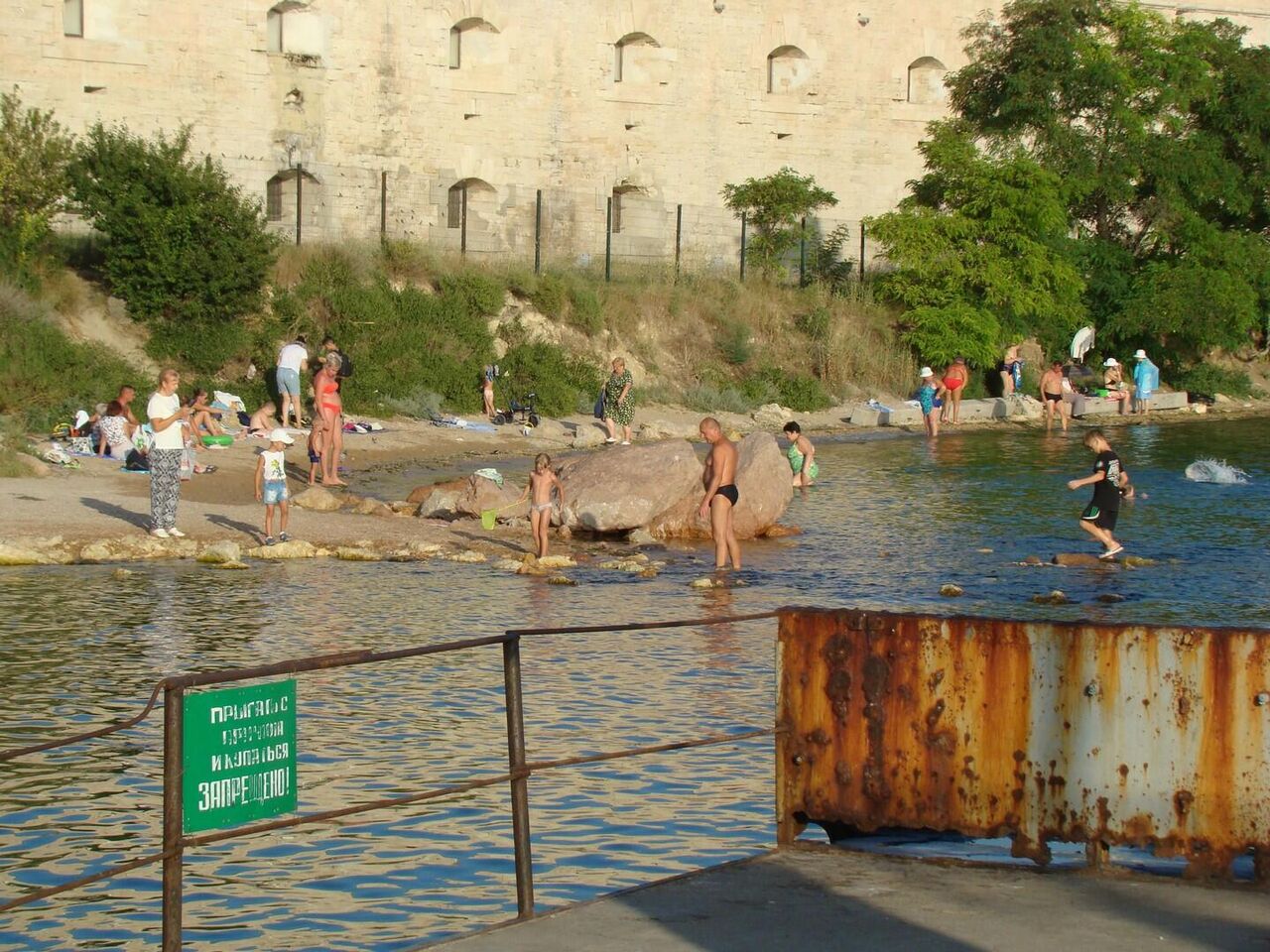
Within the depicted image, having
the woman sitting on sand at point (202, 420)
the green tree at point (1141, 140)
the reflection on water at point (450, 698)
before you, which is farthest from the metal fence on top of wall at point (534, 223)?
the reflection on water at point (450, 698)

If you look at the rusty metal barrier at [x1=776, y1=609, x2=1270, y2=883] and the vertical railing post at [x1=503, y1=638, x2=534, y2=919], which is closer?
the vertical railing post at [x1=503, y1=638, x2=534, y2=919]

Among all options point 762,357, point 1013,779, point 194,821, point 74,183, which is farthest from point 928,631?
point 762,357

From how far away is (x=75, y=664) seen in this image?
40.2 ft

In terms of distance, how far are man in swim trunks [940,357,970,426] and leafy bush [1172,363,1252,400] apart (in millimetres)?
9778

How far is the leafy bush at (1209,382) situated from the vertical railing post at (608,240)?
1479 centimetres

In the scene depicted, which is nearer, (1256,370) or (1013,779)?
(1013,779)

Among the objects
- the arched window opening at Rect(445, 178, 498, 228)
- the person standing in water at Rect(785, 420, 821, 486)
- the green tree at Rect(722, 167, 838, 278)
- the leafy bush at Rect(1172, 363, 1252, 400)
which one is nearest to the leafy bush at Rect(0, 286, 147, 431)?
the person standing in water at Rect(785, 420, 821, 486)

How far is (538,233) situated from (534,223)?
2.89 m

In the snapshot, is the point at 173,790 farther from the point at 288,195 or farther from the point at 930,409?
the point at 288,195

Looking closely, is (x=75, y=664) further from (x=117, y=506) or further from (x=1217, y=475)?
(x=1217, y=475)

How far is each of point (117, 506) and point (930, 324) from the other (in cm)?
2414

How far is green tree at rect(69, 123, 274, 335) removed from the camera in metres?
29.8

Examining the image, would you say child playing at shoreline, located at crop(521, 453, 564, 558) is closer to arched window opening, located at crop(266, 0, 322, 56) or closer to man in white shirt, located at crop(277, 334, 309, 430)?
man in white shirt, located at crop(277, 334, 309, 430)

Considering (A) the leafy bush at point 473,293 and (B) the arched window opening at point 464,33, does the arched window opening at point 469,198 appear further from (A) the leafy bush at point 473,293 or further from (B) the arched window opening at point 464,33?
(A) the leafy bush at point 473,293
